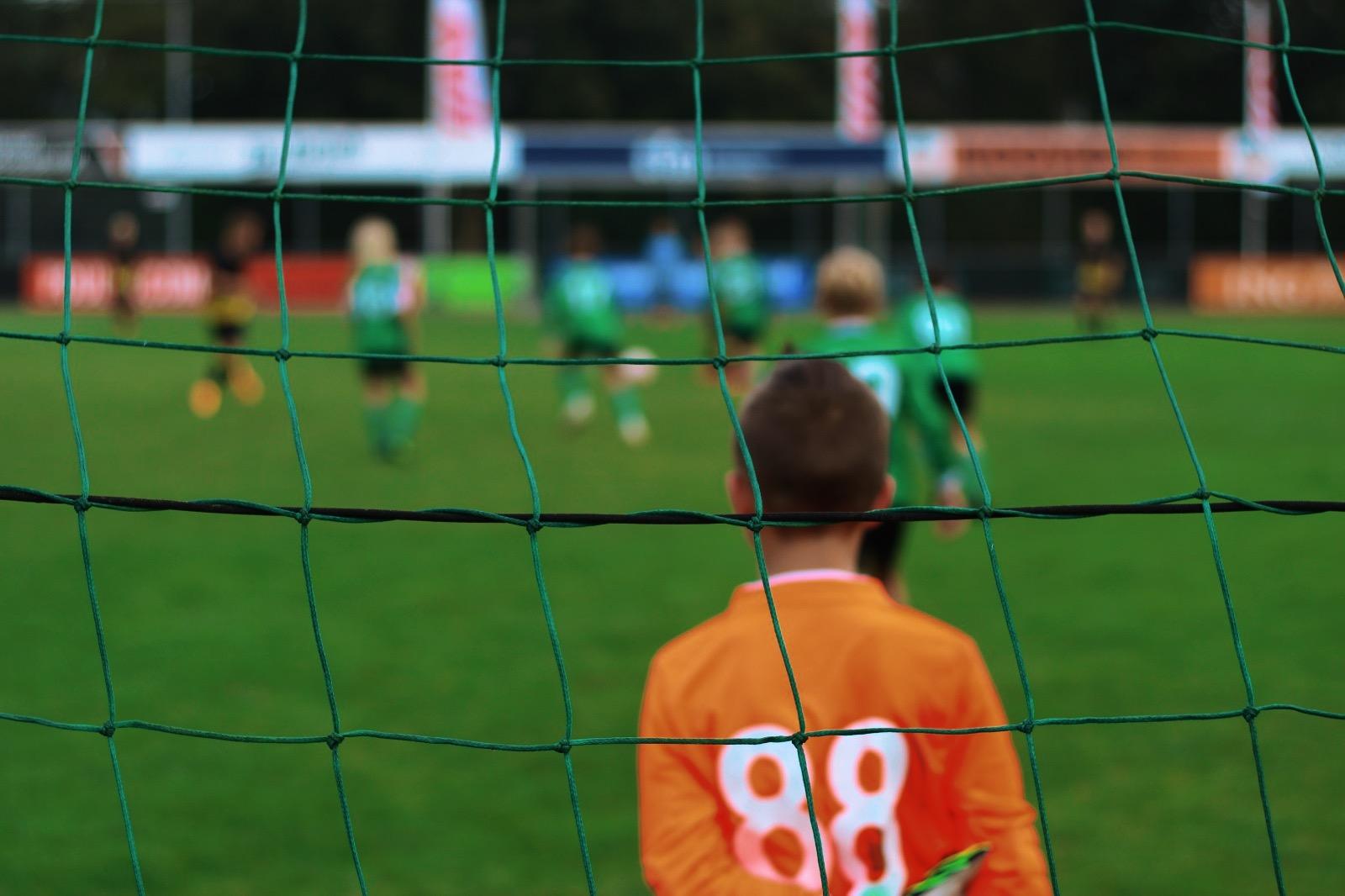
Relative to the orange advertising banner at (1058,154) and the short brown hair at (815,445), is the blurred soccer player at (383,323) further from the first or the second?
the orange advertising banner at (1058,154)

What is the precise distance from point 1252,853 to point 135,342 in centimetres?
265

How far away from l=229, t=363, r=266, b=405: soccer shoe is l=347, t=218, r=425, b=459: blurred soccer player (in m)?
4.08

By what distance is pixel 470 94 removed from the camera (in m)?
27.4

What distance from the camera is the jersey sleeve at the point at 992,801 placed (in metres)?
1.91

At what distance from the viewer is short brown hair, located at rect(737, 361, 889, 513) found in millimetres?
2141

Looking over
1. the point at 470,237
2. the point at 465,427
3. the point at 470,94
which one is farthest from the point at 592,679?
the point at 470,237

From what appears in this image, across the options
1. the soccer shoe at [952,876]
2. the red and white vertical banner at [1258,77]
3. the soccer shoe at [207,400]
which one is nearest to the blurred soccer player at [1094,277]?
the red and white vertical banner at [1258,77]

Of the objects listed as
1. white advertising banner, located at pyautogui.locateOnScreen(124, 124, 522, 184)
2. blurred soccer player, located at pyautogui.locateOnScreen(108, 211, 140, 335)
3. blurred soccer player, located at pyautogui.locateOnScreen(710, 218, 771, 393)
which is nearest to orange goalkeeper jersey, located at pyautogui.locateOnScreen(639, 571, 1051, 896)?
blurred soccer player, located at pyautogui.locateOnScreen(710, 218, 771, 393)

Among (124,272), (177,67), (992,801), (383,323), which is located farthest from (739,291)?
(177,67)

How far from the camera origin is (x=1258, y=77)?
32062 mm

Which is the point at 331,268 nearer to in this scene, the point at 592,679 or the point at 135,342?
the point at 592,679

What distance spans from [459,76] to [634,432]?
15.8 metres

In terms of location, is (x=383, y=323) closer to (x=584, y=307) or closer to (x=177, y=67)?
(x=584, y=307)

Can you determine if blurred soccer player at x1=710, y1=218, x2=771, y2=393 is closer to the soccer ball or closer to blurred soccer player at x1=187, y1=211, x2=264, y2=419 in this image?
Answer: the soccer ball
